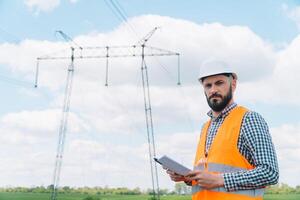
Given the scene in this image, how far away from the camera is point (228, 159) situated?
124 inches

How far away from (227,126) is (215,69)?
40 centimetres

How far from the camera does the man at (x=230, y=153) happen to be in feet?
10.1

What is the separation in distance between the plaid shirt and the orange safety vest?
0.12 feet

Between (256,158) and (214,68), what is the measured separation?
67cm

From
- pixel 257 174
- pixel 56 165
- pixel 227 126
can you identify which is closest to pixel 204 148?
pixel 227 126

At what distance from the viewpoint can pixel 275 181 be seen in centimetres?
308

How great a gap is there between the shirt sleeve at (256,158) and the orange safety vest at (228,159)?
0.04 metres

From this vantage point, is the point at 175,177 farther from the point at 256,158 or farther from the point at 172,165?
the point at 256,158

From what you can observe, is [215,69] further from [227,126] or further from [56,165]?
[56,165]

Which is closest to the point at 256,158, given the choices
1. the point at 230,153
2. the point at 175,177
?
the point at 230,153

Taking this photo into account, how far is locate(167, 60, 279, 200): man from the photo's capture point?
3078mm

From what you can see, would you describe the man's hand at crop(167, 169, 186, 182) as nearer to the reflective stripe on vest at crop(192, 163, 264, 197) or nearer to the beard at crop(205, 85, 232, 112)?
the reflective stripe on vest at crop(192, 163, 264, 197)

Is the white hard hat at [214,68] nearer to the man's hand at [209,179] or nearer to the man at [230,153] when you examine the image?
the man at [230,153]

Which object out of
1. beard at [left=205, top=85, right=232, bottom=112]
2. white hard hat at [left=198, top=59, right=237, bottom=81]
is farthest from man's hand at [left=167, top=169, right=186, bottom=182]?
white hard hat at [left=198, top=59, right=237, bottom=81]
